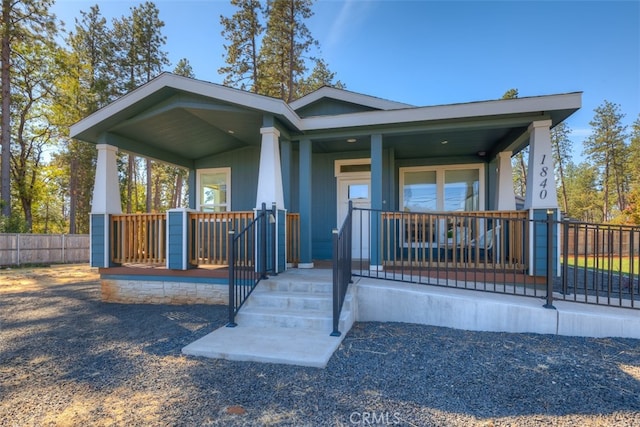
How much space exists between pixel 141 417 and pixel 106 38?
20363 millimetres

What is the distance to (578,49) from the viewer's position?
38.1 ft

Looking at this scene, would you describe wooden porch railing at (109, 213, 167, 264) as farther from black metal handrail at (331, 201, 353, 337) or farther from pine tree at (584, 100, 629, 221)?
pine tree at (584, 100, 629, 221)

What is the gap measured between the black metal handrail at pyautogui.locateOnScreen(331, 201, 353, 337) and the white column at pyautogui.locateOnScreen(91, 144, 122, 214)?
4.30 m

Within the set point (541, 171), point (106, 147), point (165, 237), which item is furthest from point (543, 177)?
point (106, 147)

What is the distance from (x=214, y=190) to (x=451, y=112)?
5704mm

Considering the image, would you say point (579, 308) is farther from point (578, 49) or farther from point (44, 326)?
point (578, 49)

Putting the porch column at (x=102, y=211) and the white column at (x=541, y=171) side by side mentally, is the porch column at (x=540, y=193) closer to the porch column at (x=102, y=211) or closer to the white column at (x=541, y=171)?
the white column at (x=541, y=171)

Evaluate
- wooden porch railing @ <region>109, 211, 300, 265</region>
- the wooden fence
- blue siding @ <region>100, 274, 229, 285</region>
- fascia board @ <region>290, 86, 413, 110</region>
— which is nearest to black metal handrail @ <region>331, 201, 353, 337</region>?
wooden porch railing @ <region>109, 211, 300, 265</region>

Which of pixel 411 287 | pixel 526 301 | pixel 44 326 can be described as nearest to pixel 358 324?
pixel 411 287

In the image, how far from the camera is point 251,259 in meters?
4.41

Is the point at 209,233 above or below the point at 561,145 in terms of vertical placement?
below

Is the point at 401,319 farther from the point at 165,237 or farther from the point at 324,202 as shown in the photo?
the point at 165,237

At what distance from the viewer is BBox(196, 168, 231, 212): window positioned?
7980mm

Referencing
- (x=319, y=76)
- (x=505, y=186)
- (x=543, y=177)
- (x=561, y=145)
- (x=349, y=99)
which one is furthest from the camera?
(x=561, y=145)
